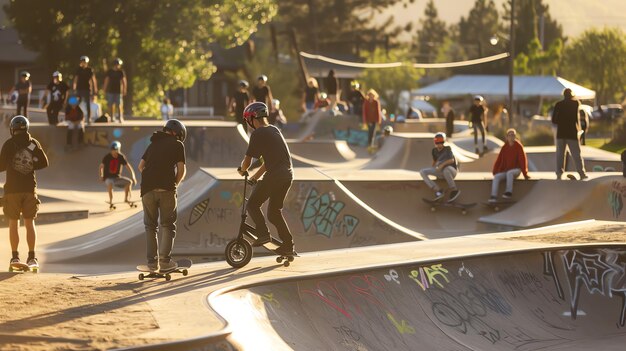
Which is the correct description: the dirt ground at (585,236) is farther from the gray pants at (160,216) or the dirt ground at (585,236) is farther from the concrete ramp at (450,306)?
the gray pants at (160,216)

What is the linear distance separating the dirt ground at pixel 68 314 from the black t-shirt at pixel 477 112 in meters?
19.7

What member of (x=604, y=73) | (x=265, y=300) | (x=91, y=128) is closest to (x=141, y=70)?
(x=91, y=128)

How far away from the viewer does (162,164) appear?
1112cm

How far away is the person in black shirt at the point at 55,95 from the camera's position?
25.0 metres

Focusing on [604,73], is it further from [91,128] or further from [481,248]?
[481,248]

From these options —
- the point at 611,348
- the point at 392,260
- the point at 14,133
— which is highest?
the point at 14,133

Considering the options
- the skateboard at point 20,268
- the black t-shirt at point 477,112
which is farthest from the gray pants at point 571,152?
the skateboard at point 20,268

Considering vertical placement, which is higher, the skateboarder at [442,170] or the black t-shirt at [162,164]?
the black t-shirt at [162,164]

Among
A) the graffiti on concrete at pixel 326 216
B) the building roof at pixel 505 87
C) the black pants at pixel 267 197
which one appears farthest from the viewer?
the building roof at pixel 505 87

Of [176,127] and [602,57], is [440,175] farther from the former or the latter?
[602,57]

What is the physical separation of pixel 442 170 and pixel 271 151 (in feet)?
32.7

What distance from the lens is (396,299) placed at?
37.6 ft

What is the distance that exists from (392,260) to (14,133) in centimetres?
403

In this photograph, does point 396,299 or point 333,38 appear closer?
point 396,299
